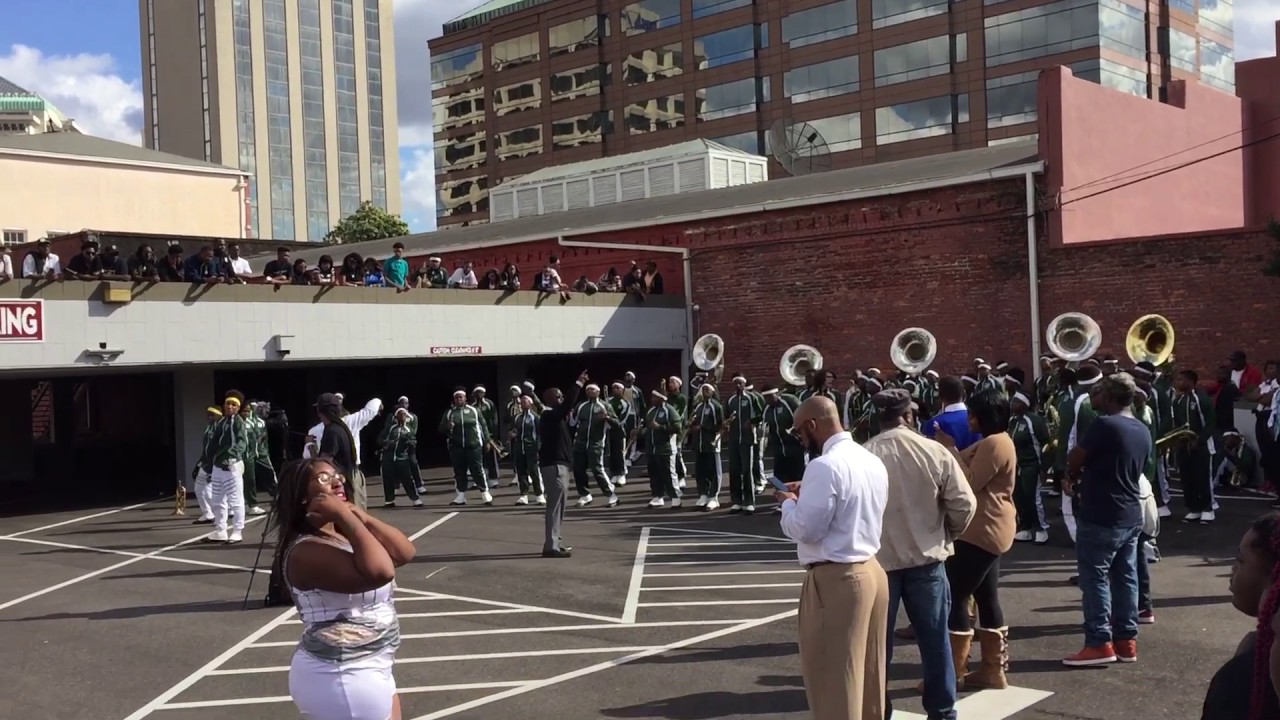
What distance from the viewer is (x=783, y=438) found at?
15.1m

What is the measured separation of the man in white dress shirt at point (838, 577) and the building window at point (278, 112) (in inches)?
4441

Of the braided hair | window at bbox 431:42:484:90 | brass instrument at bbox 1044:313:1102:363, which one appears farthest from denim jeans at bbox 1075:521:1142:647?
window at bbox 431:42:484:90

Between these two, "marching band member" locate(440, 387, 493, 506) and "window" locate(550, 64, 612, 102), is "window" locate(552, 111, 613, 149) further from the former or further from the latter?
"marching band member" locate(440, 387, 493, 506)

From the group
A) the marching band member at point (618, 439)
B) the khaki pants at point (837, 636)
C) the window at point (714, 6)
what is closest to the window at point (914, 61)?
the window at point (714, 6)

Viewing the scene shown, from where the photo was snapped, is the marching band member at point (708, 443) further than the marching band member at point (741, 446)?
Yes

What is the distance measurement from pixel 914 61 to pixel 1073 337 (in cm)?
3841

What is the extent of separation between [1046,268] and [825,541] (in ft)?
61.5

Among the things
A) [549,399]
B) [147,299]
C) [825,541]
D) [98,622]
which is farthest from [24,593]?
[825,541]

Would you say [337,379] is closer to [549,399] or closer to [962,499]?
[549,399]

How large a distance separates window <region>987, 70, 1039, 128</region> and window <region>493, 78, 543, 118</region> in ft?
98.0

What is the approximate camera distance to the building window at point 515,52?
7356cm

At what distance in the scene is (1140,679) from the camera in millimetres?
7133

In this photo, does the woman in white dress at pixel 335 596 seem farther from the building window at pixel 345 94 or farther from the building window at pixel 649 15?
the building window at pixel 345 94

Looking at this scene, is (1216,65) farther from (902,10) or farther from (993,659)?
(993,659)
